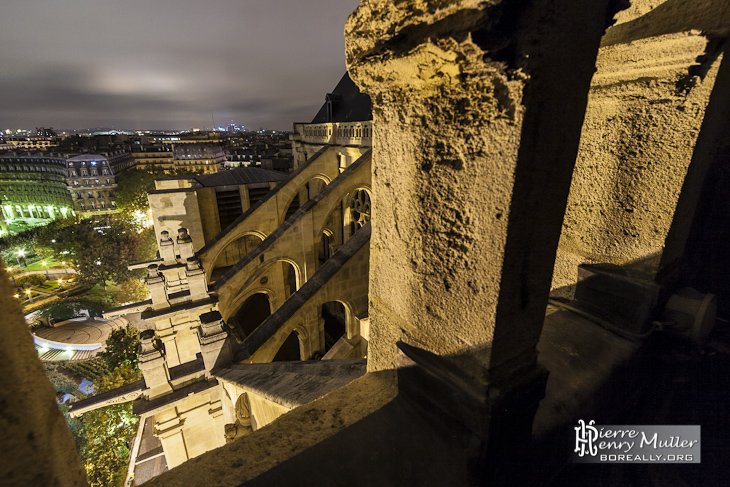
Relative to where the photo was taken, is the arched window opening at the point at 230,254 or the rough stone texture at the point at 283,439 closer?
the rough stone texture at the point at 283,439

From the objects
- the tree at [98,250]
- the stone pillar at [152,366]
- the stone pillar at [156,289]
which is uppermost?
the stone pillar at [156,289]

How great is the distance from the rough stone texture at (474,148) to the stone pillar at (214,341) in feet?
11.8

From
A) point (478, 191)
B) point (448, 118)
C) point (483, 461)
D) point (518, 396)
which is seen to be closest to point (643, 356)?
point (518, 396)

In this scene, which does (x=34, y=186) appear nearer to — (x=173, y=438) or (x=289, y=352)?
(x=289, y=352)

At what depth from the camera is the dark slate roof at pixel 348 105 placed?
1392 cm

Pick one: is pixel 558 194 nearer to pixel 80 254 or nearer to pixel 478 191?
pixel 478 191

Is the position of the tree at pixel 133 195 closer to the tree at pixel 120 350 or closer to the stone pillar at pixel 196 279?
the tree at pixel 120 350

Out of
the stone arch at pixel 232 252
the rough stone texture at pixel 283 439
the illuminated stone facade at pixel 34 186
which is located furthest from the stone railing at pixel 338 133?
the illuminated stone facade at pixel 34 186

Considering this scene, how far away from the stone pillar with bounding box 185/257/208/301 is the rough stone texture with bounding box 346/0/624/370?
5.27 m

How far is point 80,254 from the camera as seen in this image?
997 inches

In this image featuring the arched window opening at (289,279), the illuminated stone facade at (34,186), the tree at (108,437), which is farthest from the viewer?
the illuminated stone facade at (34,186)

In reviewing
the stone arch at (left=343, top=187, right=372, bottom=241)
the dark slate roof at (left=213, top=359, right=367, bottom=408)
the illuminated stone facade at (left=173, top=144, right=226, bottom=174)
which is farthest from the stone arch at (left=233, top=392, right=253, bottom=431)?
the illuminated stone facade at (left=173, top=144, right=226, bottom=174)

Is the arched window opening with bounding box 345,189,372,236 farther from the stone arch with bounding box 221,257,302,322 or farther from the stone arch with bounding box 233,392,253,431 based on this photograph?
the stone arch with bounding box 233,392,253,431

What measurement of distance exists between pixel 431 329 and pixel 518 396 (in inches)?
20.6
